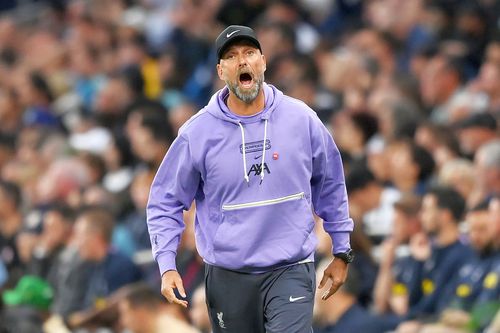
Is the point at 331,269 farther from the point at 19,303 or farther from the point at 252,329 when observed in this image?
the point at 19,303

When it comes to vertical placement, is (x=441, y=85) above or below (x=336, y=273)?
below

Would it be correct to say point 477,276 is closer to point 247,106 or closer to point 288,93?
point 247,106

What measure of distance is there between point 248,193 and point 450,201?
3.17m

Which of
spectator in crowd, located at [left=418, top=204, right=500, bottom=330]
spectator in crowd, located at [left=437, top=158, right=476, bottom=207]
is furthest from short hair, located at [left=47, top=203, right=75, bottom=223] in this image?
spectator in crowd, located at [left=418, top=204, right=500, bottom=330]

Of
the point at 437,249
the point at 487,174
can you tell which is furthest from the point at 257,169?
the point at 487,174

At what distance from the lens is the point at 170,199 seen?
22.6ft

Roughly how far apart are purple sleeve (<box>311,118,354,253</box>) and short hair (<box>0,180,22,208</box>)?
6650 millimetres

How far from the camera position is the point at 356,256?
989 centimetres

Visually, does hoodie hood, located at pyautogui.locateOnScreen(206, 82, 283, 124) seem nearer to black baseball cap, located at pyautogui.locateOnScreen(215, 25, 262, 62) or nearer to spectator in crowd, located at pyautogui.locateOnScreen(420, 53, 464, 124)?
black baseball cap, located at pyautogui.locateOnScreen(215, 25, 262, 62)

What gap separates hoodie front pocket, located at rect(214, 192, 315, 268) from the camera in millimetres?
6711

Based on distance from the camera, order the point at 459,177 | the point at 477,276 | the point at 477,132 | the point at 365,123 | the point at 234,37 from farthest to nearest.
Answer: the point at 365,123, the point at 477,132, the point at 459,177, the point at 477,276, the point at 234,37

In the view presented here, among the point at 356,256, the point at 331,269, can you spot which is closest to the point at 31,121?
the point at 356,256

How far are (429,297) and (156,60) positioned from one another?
23.0 ft

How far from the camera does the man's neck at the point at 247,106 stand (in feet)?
22.3
